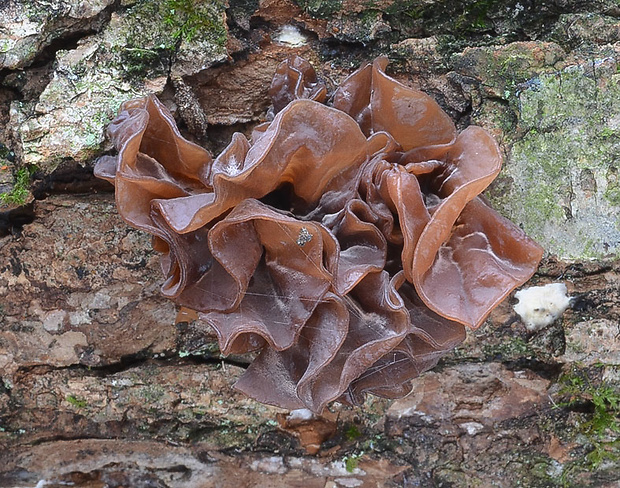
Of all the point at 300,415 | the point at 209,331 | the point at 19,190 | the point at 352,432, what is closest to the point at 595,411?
the point at 352,432

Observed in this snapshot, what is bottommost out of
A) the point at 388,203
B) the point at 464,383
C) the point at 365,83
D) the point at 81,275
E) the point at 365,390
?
the point at 464,383

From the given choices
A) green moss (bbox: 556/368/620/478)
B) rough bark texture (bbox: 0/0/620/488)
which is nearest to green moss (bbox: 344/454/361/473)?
rough bark texture (bbox: 0/0/620/488)

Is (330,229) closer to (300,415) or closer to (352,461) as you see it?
(300,415)

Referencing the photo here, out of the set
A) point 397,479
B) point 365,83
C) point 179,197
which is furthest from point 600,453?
point 179,197

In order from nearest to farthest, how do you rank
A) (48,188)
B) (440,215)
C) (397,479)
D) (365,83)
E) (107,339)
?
(440,215), (365,83), (48,188), (107,339), (397,479)

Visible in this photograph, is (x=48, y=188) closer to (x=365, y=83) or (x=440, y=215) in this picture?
(x=365, y=83)

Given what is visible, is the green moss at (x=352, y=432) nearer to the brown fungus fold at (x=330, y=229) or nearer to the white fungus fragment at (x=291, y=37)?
the brown fungus fold at (x=330, y=229)

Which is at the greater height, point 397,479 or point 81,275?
point 81,275

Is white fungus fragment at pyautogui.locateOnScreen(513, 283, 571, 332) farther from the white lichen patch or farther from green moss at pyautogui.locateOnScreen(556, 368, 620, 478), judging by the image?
the white lichen patch

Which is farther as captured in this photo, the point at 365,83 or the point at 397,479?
the point at 397,479
